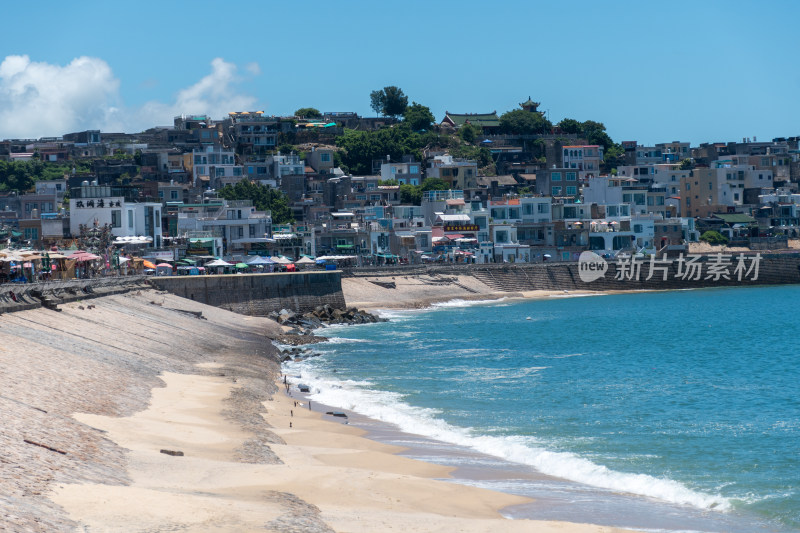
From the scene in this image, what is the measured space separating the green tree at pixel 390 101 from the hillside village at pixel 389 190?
0.49 m

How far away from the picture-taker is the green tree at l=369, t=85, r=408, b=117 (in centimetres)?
18625

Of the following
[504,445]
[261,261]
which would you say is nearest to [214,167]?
[261,261]

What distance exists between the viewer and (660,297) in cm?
9875

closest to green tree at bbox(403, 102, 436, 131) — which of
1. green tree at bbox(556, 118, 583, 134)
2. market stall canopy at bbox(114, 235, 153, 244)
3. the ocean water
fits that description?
green tree at bbox(556, 118, 583, 134)

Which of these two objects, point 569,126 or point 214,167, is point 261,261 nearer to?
point 214,167

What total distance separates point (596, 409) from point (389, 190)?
9918 centimetres

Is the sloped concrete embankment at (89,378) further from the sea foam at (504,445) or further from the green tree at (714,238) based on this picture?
the green tree at (714,238)

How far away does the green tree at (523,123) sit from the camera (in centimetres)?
16750

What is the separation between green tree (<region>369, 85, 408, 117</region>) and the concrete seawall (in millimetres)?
113878

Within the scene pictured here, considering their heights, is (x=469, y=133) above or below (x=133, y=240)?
above

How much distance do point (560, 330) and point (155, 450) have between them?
157ft

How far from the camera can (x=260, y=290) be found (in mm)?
71688

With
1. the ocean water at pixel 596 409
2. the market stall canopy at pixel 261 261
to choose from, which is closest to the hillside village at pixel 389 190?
the market stall canopy at pixel 261 261

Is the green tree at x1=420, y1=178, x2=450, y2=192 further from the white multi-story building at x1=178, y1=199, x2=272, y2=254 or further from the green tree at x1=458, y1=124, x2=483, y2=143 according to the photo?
the white multi-story building at x1=178, y1=199, x2=272, y2=254
